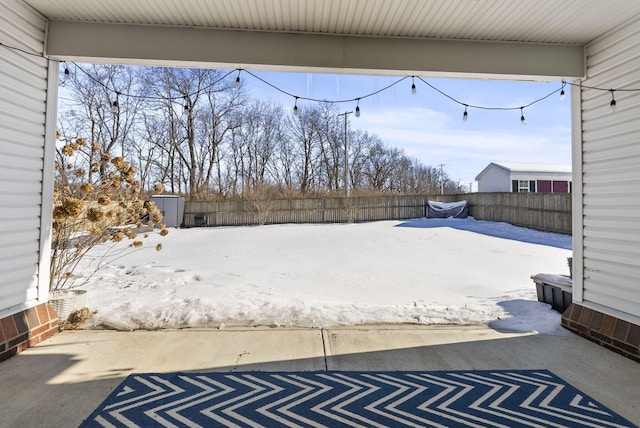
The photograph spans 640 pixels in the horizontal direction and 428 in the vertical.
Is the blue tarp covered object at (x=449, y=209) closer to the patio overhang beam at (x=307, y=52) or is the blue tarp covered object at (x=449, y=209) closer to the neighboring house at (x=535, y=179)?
the neighboring house at (x=535, y=179)

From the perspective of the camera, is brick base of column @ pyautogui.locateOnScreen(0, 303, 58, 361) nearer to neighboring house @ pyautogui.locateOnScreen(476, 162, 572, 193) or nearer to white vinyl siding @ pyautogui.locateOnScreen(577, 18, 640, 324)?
white vinyl siding @ pyautogui.locateOnScreen(577, 18, 640, 324)

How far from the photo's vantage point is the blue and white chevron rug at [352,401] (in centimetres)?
195

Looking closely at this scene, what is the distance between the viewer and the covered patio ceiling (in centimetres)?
282

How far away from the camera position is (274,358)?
281 centimetres

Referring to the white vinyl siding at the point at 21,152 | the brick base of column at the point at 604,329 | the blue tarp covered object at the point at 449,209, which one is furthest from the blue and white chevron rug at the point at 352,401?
the blue tarp covered object at the point at 449,209

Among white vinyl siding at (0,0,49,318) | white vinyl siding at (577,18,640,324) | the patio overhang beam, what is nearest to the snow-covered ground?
white vinyl siding at (577,18,640,324)

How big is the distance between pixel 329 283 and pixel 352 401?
3269mm

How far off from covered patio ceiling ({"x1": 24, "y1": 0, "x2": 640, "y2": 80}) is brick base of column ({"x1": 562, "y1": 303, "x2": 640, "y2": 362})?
2.31 m

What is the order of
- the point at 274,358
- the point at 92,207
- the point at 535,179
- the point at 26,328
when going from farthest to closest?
1. the point at 535,179
2. the point at 92,207
3. the point at 26,328
4. the point at 274,358

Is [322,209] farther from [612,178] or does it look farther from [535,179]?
[612,178]

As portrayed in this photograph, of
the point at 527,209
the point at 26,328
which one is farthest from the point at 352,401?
the point at 527,209

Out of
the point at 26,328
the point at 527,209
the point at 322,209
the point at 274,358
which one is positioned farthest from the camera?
the point at 322,209

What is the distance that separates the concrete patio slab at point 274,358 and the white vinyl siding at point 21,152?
0.63 m

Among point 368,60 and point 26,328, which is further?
point 368,60
